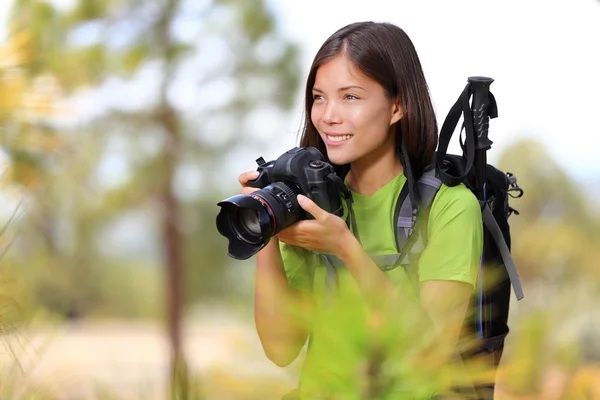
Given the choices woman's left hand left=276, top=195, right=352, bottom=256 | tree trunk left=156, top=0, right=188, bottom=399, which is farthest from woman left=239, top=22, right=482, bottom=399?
tree trunk left=156, top=0, right=188, bottom=399

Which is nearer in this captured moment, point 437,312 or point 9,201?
point 437,312

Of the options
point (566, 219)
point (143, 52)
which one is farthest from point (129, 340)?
point (566, 219)

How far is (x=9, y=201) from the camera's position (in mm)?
306

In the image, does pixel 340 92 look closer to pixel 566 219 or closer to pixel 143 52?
pixel 566 219

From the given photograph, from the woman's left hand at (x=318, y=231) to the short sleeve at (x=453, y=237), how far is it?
8 centimetres

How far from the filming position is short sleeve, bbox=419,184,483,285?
20.6 inches

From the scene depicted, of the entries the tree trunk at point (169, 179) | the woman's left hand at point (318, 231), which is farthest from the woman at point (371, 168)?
the tree trunk at point (169, 179)

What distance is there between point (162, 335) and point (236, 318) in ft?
15.5

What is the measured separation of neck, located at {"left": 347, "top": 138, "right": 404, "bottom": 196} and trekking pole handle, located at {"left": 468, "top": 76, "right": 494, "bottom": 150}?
0.24 ft

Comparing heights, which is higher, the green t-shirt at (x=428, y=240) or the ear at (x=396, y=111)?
the ear at (x=396, y=111)

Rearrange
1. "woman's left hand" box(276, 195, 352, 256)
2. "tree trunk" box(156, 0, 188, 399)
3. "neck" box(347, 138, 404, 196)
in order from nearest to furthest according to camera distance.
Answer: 1. "woman's left hand" box(276, 195, 352, 256)
2. "neck" box(347, 138, 404, 196)
3. "tree trunk" box(156, 0, 188, 399)

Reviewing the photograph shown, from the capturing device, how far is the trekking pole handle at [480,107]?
0.54 meters

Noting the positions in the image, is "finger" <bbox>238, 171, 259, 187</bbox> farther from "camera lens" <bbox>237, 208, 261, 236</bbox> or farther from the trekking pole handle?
the trekking pole handle

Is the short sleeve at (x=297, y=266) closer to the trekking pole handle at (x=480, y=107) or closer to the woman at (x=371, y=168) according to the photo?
the woman at (x=371, y=168)
